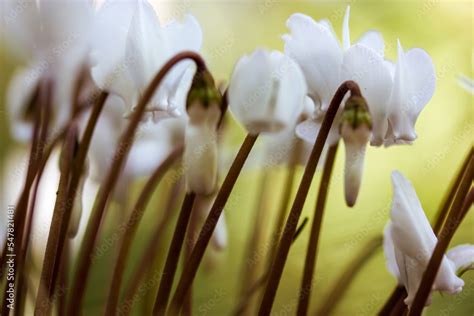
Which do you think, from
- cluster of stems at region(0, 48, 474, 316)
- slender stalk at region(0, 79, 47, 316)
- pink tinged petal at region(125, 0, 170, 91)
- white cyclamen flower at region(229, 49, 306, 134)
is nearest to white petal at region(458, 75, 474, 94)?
cluster of stems at region(0, 48, 474, 316)

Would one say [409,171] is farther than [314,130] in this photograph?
Yes

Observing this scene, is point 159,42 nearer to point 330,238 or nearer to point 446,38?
point 330,238

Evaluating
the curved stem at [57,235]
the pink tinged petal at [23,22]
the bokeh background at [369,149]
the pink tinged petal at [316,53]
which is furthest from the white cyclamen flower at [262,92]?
the bokeh background at [369,149]

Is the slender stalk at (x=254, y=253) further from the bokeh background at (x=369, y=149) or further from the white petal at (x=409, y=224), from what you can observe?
the bokeh background at (x=369, y=149)

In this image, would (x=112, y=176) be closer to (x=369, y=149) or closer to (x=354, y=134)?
(x=354, y=134)

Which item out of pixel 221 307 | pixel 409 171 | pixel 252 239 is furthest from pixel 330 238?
pixel 252 239

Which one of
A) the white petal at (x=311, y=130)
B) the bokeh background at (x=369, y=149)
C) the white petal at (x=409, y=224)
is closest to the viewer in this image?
the white petal at (x=409, y=224)

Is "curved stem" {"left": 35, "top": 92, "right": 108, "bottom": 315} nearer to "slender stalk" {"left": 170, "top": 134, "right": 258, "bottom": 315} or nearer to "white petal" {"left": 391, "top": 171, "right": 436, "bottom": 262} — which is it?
"slender stalk" {"left": 170, "top": 134, "right": 258, "bottom": 315}
